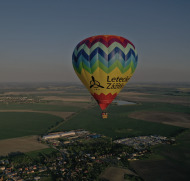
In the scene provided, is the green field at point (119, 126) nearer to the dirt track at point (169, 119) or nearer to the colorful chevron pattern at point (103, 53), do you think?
the dirt track at point (169, 119)

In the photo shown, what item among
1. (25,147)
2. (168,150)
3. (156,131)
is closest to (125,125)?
(156,131)

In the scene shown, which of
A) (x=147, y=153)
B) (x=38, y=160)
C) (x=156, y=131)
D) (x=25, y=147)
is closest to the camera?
(x=38, y=160)

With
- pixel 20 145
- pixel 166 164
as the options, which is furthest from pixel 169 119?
pixel 20 145

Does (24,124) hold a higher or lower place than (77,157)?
higher

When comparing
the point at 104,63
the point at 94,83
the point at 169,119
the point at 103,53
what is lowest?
the point at 169,119

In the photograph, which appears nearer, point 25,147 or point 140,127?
point 25,147

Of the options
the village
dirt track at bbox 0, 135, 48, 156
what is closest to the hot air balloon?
the village

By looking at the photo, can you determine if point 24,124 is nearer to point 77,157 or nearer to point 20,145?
point 20,145

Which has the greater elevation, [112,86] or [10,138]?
[112,86]

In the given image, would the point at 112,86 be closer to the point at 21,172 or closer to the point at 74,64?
the point at 74,64
